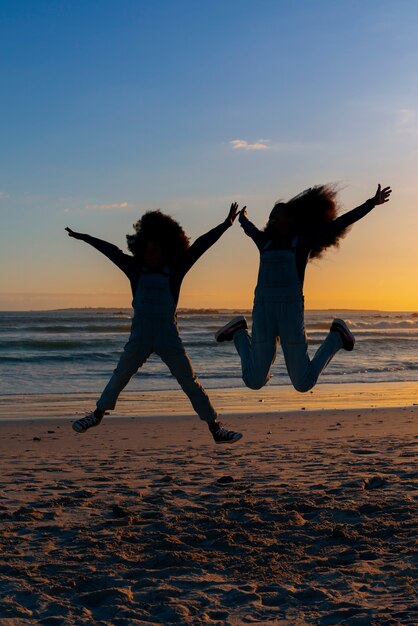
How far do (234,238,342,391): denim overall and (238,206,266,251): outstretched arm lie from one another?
12cm

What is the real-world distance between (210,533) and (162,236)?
2491 millimetres

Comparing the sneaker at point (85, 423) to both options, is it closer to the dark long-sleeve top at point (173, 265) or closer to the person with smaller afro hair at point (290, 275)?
the dark long-sleeve top at point (173, 265)

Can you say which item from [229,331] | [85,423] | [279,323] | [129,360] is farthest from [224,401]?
[279,323]

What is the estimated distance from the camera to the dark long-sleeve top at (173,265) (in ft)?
23.9

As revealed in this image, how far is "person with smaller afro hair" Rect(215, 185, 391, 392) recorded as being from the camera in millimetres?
7246

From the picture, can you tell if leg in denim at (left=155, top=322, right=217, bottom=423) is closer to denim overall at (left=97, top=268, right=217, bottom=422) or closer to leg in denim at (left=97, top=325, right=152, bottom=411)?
denim overall at (left=97, top=268, right=217, bottom=422)

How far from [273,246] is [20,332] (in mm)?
41388

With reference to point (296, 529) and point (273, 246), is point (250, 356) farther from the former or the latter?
point (296, 529)

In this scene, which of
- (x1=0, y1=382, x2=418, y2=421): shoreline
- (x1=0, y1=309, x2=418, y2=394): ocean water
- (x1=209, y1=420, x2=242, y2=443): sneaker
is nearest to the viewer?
(x1=209, y1=420, x2=242, y2=443): sneaker

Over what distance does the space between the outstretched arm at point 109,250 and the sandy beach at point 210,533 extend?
2157mm

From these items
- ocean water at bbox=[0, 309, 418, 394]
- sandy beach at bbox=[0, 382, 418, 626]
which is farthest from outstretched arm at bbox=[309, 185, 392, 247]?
ocean water at bbox=[0, 309, 418, 394]

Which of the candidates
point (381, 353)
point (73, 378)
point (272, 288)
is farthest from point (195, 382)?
point (381, 353)

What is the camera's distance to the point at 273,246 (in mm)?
7340

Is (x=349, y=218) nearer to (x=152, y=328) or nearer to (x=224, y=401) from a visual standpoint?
(x=152, y=328)
